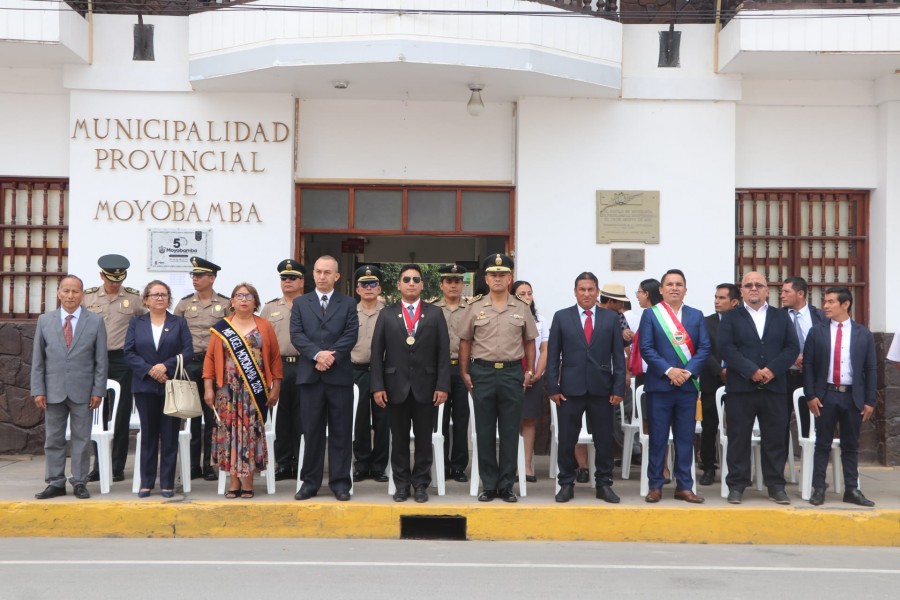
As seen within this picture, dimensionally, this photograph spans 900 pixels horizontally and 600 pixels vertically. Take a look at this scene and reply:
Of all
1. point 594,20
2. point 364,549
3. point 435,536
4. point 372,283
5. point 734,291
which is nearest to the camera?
point 364,549

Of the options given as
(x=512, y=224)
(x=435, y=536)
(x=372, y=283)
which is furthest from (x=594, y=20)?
(x=435, y=536)

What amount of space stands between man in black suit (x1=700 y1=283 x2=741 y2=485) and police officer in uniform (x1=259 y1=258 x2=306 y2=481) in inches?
153

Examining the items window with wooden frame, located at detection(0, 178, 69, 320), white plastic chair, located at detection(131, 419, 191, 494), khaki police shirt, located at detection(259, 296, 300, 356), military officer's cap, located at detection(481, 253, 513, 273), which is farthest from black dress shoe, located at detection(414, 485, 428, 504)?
window with wooden frame, located at detection(0, 178, 69, 320)

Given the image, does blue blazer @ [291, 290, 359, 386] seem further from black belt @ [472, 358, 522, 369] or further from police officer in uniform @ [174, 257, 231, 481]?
police officer in uniform @ [174, 257, 231, 481]

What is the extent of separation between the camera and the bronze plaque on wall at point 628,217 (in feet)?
38.7

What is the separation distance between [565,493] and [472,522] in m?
0.90

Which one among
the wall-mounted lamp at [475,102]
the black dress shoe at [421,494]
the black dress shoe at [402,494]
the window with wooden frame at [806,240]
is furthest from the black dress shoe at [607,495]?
the wall-mounted lamp at [475,102]

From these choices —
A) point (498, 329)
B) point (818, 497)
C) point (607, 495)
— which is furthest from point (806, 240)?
point (498, 329)

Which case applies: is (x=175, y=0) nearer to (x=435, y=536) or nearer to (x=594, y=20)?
(x=594, y=20)

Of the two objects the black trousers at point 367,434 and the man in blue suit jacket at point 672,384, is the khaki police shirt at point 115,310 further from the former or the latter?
the man in blue suit jacket at point 672,384

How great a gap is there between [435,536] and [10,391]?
5.62 meters

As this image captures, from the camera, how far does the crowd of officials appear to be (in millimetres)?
8859

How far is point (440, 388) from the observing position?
891 cm

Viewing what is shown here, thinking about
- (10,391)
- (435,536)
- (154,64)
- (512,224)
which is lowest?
(435,536)
